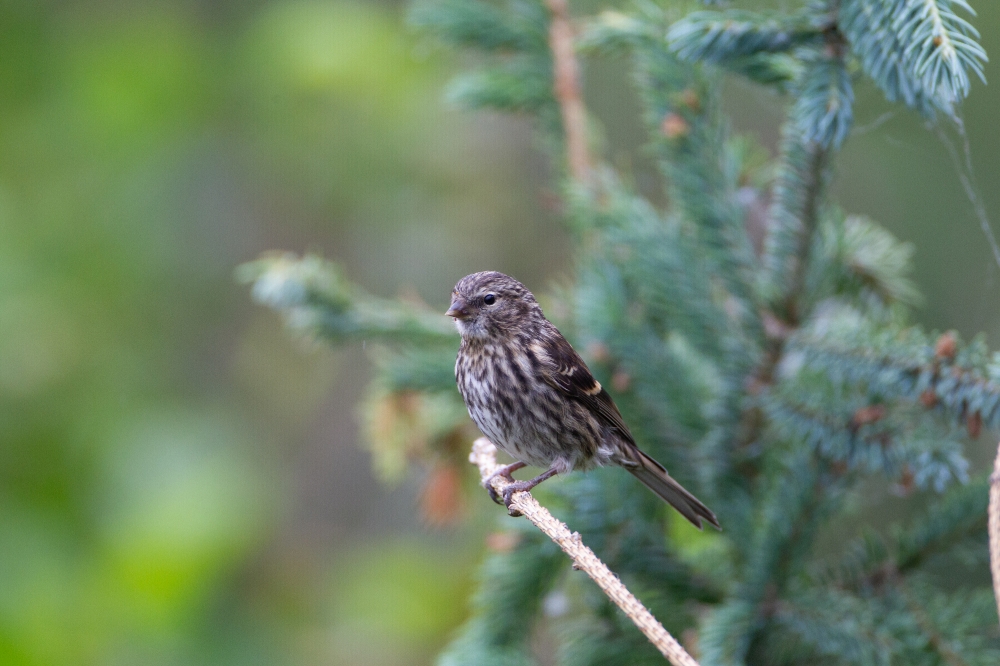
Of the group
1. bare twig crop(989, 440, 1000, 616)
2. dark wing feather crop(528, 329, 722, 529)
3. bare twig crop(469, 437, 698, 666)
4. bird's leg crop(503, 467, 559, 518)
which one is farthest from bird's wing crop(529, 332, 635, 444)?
bare twig crop(989, 440, 1000, 616)

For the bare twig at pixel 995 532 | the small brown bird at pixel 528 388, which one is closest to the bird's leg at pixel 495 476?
the small brown bird at pixel 528 388

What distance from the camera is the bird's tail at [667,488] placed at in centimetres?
183

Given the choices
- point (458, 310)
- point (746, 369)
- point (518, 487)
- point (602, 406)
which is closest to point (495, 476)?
point (518, 487)

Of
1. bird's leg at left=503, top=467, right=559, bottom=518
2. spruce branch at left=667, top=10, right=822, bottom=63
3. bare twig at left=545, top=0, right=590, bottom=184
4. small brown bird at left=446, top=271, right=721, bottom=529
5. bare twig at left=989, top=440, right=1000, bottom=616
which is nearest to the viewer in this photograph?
bare twig at left=989, top=440, right=1000, bottom=616

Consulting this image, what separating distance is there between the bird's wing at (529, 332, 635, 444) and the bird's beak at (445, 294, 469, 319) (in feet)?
0.66

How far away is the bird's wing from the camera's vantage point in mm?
2031

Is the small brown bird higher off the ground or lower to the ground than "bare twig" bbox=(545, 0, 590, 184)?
lower

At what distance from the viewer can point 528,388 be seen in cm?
228

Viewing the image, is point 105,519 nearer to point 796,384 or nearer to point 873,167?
point 796,384

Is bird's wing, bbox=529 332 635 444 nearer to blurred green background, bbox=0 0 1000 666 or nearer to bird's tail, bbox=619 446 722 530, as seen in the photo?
bird's tail, bbox=619 446 722 530

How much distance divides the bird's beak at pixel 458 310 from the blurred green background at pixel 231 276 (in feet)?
2.96

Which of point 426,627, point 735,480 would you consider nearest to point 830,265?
point 735,480

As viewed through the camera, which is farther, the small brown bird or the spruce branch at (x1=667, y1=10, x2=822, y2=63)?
the small brown bird

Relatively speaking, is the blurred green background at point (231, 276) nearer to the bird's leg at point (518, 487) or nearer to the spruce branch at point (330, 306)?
the bird's leg at point (518, 487)
